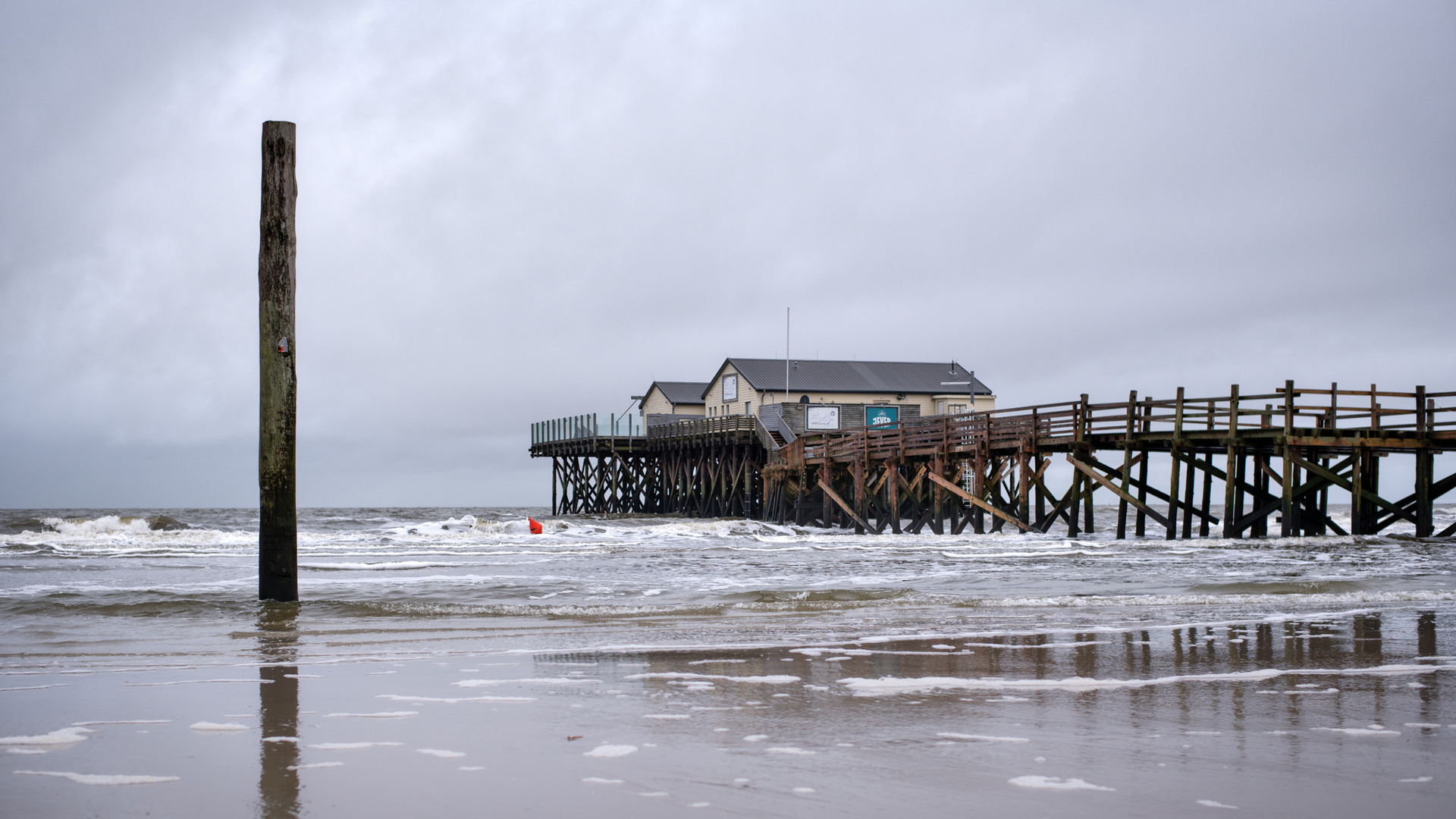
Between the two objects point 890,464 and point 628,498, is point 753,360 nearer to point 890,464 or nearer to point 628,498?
point 628,498

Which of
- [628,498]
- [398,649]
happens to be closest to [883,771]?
[398,649]

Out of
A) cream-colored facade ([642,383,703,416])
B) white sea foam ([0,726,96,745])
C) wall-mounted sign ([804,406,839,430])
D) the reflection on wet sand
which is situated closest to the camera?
the reflection on wet sand

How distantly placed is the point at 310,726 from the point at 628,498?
5611 cm

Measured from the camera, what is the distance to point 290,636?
24.0 ft

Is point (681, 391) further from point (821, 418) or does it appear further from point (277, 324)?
point (277, 324)

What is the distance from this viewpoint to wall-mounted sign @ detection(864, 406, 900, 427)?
152 ft

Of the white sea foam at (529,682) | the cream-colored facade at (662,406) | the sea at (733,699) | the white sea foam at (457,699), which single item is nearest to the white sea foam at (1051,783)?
the sea at (733,699)

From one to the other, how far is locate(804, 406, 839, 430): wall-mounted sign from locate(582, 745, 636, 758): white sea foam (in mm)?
40504

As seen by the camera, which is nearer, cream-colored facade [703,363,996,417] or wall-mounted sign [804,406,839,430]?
wall-mounted sign [804,406,839,430]

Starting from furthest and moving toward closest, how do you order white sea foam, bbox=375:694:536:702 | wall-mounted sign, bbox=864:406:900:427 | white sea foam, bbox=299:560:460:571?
1. wall-mounted sign, bbox=864:406:900:427
2. white sea foam, bbox=299:560:460:571
3. white sea foam, bbox=375:694:536:702

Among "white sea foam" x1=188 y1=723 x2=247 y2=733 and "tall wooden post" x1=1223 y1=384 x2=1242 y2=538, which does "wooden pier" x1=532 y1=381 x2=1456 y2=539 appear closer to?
"tall wooden post" x1=1223 y1=384 x2=1242 y2=538

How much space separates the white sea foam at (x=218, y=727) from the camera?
13.4ft

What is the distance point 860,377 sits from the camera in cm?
5600

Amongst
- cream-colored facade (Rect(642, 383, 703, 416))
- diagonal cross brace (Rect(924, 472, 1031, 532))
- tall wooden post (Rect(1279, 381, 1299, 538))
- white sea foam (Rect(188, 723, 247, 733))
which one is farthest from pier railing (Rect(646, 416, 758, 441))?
white sea foam (Rect(188, 723, 247, 733))
